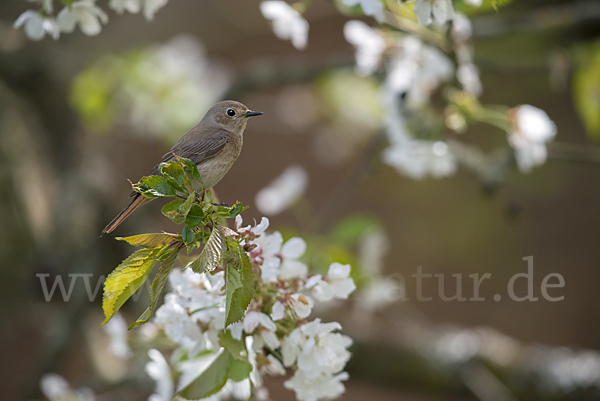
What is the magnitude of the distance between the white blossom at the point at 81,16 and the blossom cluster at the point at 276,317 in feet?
1.65

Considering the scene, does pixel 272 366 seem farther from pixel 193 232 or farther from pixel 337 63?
pixel 337 63

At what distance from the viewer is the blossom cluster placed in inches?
33.4

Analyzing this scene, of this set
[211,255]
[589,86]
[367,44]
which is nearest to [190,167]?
[211,255]

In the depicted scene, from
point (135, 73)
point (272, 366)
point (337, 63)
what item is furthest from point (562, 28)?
point (135, 73)

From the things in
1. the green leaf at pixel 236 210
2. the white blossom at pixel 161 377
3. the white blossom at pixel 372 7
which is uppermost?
the white blossom at pixel 372 7

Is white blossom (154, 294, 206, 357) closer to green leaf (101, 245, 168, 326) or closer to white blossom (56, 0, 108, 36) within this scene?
green leaf (101, 245, 168, 326)

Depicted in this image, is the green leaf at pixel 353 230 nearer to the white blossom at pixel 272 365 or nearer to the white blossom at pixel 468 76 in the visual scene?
the white blossom at pixel 468 76

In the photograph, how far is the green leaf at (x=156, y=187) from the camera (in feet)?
2.24

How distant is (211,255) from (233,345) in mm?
225

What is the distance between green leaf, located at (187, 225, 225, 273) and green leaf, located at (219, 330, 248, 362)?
18 centimetres

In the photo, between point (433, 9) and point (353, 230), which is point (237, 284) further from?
point (353, 230)

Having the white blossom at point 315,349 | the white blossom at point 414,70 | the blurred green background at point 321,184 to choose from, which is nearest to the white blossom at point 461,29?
the white blossom at point 414,70

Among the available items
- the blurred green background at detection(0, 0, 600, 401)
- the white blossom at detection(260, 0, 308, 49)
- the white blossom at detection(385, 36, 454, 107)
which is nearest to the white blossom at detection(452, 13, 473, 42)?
the white blossom at detection(385, 36, 454, 107)

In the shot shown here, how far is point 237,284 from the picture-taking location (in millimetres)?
721
